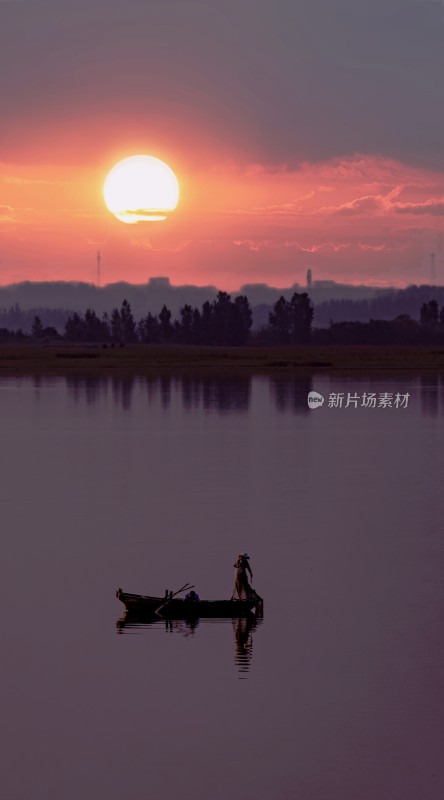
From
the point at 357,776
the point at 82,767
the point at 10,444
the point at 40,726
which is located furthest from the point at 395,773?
the point at 10,444

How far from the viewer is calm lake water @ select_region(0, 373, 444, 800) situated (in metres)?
19.4

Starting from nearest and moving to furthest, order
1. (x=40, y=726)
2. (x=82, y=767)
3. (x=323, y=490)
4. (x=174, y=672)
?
(x=82, y=767) < (x=40, y=726) < (x=174, y=672) < (x=323, y=490)

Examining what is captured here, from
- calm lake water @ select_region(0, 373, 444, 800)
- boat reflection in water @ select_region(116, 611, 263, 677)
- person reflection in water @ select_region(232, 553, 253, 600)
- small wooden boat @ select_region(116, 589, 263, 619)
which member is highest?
person reflection in water @ select_region(232, 553, 253, 600)

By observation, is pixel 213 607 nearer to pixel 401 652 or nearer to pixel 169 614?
pixel 169 614

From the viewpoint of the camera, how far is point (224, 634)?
2675 centimetres

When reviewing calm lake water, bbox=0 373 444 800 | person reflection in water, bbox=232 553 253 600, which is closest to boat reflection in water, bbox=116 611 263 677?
calm lake water, bbox=0 373 444 800

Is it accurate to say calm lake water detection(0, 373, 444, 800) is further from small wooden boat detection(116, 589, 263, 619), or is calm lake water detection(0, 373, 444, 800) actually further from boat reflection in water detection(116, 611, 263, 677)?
small wooden boat detection(116, 589, 263, 619)

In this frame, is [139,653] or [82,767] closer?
[82,767]

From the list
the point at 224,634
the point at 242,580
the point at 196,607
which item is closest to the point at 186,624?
the point at 196,607

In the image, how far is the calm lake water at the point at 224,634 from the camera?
63.8 feet

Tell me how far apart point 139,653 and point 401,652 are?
18.9 ft

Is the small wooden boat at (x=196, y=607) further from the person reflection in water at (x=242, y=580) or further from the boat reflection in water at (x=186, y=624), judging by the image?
the person reflection in water at (x=242, y=580)

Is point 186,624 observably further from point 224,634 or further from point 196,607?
point 224,634

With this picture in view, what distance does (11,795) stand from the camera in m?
18.2
